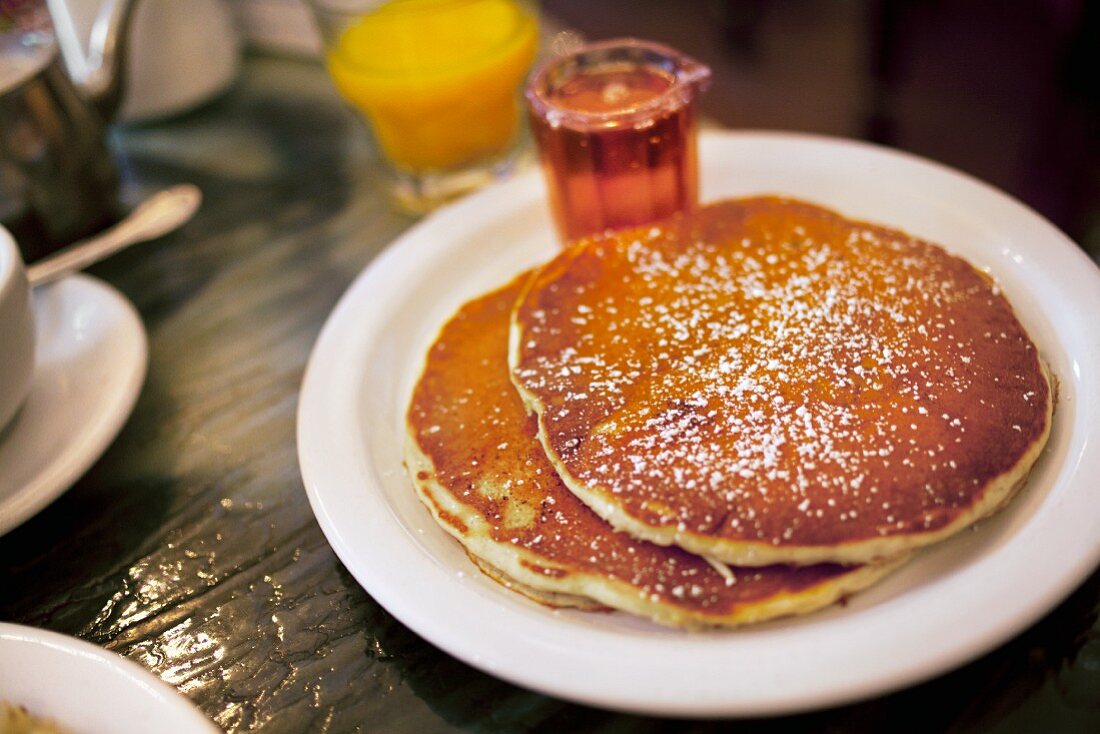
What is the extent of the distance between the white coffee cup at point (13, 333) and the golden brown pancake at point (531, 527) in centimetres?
51

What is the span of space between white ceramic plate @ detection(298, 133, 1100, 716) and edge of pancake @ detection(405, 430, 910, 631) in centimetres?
2

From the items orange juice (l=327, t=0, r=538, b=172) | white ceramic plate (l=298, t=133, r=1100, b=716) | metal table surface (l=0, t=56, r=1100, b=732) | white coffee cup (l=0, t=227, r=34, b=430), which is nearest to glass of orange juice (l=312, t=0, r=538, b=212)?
orange juice (l=327, t=0, r=538, b=172)

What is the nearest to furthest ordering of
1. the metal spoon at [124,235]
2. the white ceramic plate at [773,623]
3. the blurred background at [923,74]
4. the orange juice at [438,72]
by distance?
the white ceramic plate at [773,623], the metal spoon at [124,235], the orange juice at [438,72], the blurred background at [923,74]

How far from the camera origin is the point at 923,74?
2.51 meters

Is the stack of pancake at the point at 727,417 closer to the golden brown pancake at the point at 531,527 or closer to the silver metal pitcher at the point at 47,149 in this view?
the golden brown pancake at the point at 531,527

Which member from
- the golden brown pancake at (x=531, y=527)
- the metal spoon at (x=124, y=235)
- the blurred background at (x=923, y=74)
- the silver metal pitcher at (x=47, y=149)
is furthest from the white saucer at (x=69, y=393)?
the blurred background at (x=923, y=74)

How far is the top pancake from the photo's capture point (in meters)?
0.85

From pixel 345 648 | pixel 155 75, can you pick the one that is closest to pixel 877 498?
pixel 345 648

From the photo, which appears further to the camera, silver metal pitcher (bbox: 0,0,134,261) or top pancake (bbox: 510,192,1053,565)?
silver metal pitcher (bbox: 0,0,134,261)

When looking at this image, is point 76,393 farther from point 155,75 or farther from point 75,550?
point 155,75

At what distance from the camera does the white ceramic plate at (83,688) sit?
78 centimetres

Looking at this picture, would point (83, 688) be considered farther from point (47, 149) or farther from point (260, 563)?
point (47, 149)

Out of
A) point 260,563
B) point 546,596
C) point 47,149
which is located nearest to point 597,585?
point 546,596

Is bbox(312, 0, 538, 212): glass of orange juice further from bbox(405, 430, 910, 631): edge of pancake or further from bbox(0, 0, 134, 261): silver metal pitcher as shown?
bbox(405, 430, 910, 631): edge of pancake
